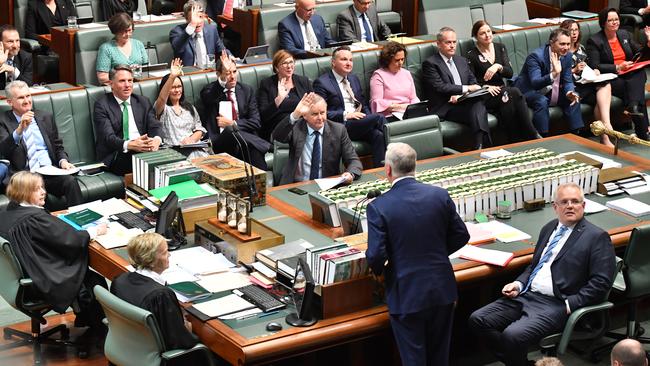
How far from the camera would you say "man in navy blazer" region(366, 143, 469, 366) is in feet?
18.0

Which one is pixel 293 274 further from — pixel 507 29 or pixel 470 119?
pixel 507 29

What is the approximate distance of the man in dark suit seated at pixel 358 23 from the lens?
1090 centimetres

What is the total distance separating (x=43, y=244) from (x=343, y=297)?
181 centimetres

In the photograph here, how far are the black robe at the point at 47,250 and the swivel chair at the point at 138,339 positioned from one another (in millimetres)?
914

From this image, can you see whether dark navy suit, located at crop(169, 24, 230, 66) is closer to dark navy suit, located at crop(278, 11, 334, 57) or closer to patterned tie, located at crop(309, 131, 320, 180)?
dark navy suit, located at crop(278, 11, 334, 57)

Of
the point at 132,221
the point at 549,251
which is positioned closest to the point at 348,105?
the point at 132,221

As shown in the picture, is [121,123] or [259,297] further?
[121,123]

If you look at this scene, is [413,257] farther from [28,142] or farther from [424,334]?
[28,142]

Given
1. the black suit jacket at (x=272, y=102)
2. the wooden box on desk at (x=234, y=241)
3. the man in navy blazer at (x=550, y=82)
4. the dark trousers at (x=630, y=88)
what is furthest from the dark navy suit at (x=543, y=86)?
the wooden box on desk at (x=234, y=241)

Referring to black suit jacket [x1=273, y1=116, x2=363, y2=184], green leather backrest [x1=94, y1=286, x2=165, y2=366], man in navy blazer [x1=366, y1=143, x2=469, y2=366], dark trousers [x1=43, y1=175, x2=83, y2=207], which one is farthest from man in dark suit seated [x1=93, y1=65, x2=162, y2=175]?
man in navy blazer [x1=366, y1=143, x2=469, y2=366]

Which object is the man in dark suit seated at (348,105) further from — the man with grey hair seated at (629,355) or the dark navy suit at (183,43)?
the man with grey hair seated at (629,355)

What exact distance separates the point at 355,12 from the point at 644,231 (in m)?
5.35

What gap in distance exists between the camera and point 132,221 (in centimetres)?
685

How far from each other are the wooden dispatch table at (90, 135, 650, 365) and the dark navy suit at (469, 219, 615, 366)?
0.22 m
